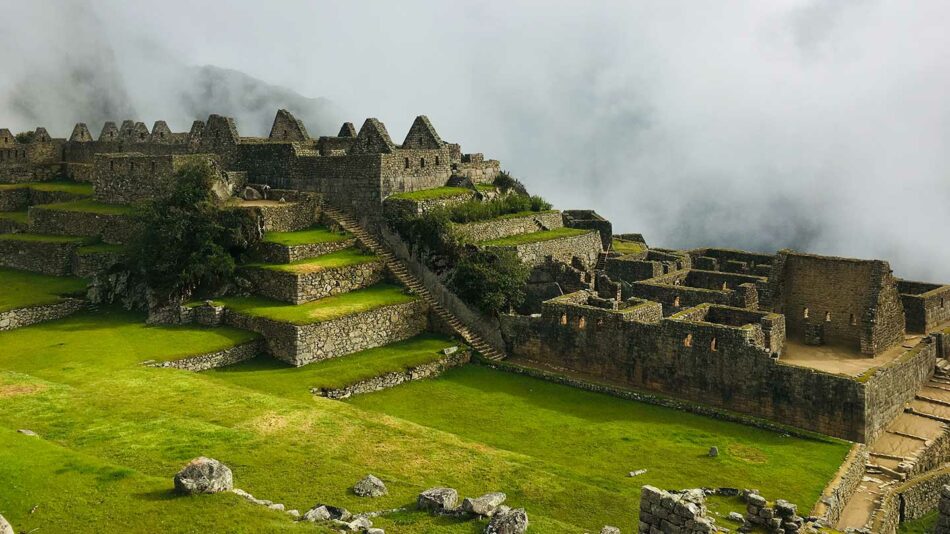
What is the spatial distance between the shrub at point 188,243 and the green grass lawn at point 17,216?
12826 mm

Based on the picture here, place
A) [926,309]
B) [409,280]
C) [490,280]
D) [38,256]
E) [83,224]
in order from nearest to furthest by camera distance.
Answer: [490,280], [926,309], [409,280], [38,256], [83,224]

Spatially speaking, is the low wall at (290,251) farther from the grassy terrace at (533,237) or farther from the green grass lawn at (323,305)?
the grassy terrace at (533,237)

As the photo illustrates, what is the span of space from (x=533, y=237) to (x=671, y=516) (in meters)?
28.2

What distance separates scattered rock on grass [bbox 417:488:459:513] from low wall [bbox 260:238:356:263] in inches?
814

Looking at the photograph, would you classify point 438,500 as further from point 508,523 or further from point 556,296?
point 556,296

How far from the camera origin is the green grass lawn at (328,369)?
27.3 meters

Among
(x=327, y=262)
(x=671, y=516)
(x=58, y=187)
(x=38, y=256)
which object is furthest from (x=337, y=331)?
(x=58, y=187)

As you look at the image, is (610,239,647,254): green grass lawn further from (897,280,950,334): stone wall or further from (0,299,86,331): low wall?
(0,299,86,331): low wall

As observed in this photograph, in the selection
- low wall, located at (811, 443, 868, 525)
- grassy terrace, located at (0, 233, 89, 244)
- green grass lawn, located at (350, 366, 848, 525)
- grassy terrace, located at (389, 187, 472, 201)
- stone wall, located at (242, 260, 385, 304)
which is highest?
grassy terrace, located at (389, 187, 472, 201)

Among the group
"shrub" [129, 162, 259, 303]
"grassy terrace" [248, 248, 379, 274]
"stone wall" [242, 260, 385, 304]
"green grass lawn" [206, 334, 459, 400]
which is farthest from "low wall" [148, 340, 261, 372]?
"shrub" [129, 162, 259, 303]

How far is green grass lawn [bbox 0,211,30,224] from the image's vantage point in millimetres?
44562

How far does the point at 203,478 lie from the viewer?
1519 centimetres

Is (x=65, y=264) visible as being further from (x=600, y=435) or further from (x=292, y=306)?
(x=600, y=435)

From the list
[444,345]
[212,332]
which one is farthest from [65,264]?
[444,345]
